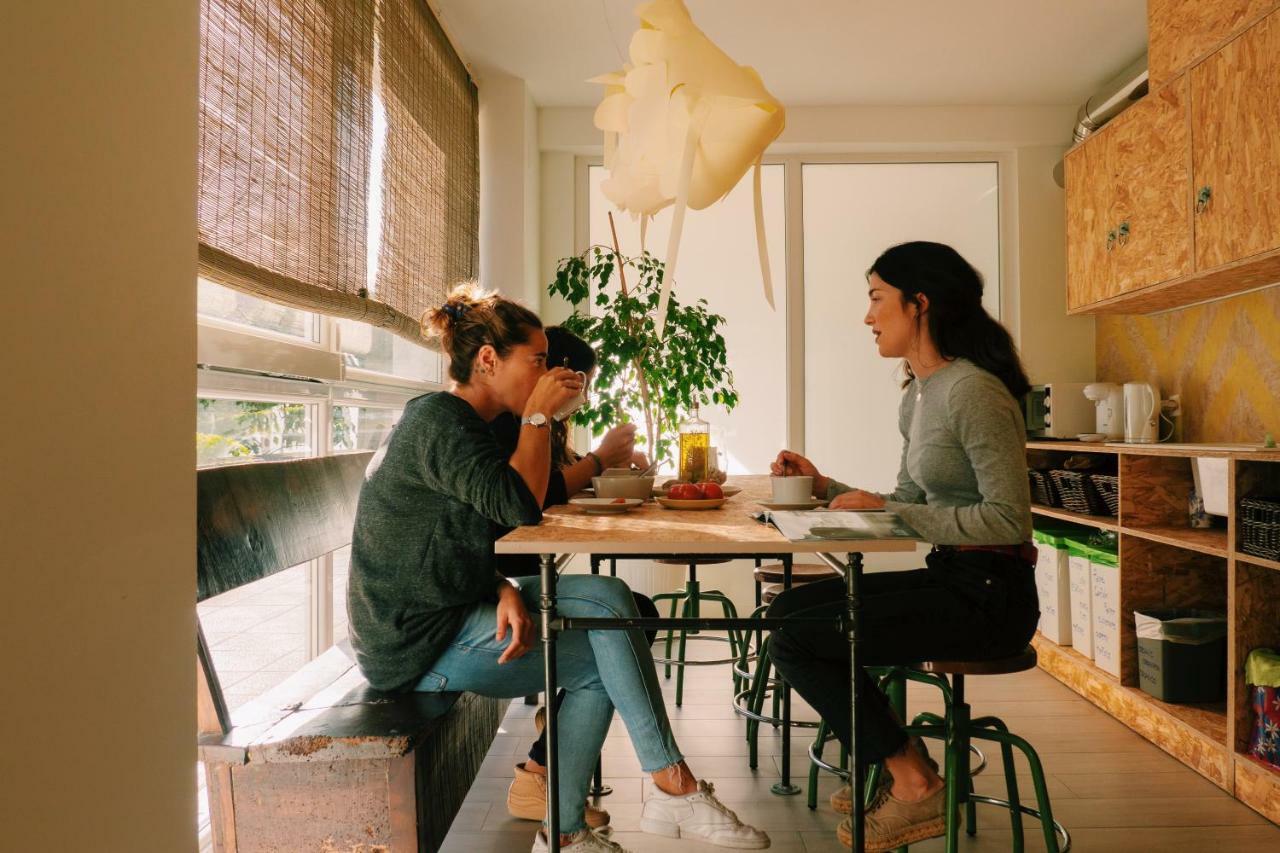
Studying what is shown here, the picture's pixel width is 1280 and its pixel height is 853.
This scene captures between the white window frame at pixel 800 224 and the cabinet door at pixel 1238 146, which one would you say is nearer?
the cabinet door at pixel 1238 146

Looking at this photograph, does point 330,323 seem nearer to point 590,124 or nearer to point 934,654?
point 934,654

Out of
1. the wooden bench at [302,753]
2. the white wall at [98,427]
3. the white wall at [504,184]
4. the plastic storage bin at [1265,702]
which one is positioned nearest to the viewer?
the white wall at [98,427]

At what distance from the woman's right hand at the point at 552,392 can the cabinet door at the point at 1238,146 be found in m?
2.10

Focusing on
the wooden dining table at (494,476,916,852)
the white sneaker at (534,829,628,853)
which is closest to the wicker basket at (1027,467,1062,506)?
the wooden dining table at (494,476,916,852)

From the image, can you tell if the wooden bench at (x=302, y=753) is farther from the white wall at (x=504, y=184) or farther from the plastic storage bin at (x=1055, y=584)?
the plastic storage bin at (x=1055, y=584)

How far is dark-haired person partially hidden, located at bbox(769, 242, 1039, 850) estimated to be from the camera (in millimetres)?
1640

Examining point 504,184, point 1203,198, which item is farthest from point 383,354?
point 1203,198

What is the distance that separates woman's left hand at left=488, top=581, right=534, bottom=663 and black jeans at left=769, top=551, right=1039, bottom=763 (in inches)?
19.4

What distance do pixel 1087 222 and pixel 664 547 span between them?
3074 millimetres

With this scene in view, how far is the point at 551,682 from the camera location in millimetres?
1617

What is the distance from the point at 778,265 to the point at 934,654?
10.5 ft

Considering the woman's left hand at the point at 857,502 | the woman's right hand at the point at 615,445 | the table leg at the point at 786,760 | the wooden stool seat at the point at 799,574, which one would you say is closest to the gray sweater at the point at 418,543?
the woman's left hand at the point at 857,502

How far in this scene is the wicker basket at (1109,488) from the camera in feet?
10.2

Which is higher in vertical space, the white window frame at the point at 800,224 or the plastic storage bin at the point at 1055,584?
the white window frame at the point at 800,224
